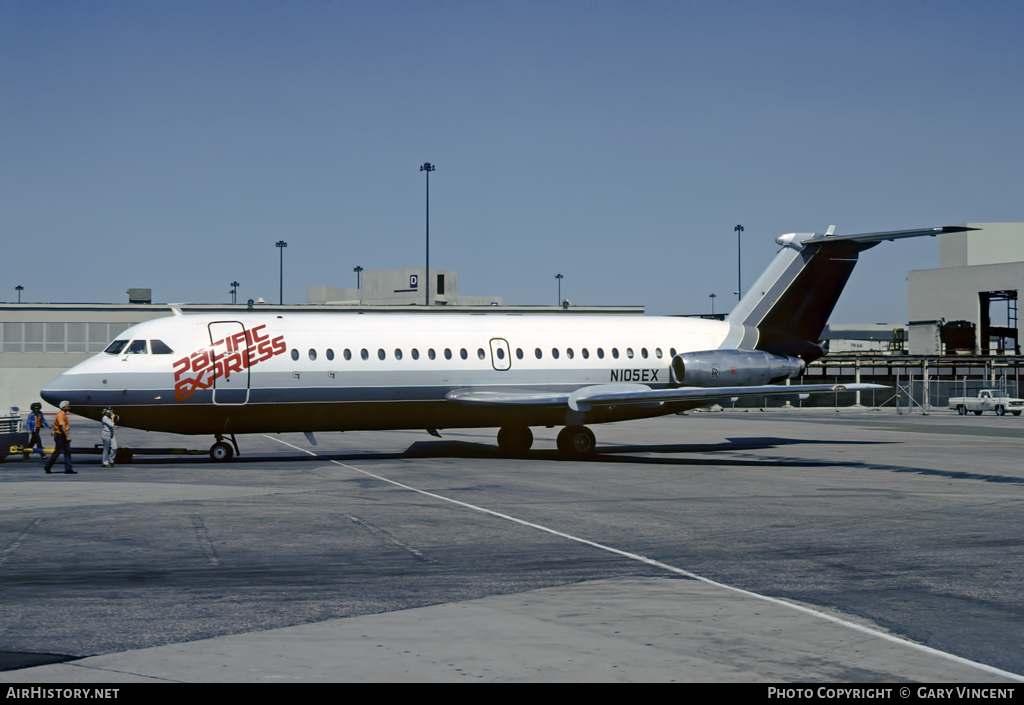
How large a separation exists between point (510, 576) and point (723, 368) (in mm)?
20487

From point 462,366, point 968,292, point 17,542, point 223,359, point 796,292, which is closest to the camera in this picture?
point 17,542

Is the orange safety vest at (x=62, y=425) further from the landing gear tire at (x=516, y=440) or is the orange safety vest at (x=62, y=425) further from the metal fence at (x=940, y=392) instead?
the metal fence at (x=940, y=392)

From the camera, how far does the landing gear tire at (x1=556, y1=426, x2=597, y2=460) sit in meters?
29.1

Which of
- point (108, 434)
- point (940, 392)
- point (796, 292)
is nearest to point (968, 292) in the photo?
point (940, 392)

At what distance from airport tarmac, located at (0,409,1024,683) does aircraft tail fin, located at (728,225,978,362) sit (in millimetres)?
9249

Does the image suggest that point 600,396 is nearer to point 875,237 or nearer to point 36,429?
point 875,237

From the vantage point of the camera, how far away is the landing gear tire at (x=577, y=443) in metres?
29.1

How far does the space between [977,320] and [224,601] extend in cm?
10951

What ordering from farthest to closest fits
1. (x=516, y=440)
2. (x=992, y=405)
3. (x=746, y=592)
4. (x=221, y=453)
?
1. (x=992, y=405)
2. (x=516, y=440)
3. (x=221, y=453)
4. (x=746, y=592)

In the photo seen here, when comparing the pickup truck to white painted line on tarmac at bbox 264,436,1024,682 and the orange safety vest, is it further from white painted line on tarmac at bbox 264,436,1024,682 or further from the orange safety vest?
the orange safety vest

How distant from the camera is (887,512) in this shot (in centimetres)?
1692

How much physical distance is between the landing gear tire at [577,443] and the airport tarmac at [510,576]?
5036 millimetres

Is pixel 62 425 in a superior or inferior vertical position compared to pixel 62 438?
superior

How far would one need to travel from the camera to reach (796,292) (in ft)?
106
